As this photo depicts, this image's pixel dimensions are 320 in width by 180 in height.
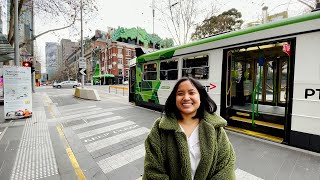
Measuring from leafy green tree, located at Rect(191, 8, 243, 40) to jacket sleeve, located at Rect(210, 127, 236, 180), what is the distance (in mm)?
21415

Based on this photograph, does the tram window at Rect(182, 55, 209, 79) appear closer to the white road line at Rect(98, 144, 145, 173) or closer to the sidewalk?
the white road line at Rect(98, 144, 145, 173)

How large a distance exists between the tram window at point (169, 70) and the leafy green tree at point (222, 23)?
1434cm

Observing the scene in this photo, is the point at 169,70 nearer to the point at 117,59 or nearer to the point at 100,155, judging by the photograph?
the point at 100,155

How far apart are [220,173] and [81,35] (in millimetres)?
16969

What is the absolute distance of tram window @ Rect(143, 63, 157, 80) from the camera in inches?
395

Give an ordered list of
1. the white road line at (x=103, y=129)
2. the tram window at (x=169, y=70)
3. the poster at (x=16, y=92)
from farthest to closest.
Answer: the tram window at (x=169, y=70) < the poster at (x=16, y=92) < the white road line at (x=103, y=129)

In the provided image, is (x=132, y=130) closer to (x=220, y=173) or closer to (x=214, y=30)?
(x=220, y=173)

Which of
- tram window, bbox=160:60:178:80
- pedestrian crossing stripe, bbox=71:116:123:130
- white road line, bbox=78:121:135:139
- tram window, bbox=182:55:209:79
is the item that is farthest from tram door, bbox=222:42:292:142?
pedestrian crossing stripe, bbox=71:116:123:130

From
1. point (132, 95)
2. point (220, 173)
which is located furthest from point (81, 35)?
point (220, 173)

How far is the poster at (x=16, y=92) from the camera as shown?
26.9 feet

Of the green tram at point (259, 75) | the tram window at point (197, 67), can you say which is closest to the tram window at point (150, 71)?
the green tram at point (259, 75)

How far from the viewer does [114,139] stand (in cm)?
575

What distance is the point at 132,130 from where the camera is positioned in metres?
6.61

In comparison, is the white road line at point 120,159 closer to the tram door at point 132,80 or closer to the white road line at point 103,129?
the white road line at point 103,129
